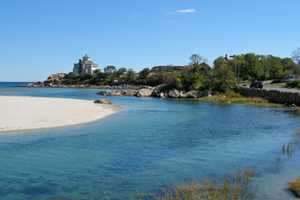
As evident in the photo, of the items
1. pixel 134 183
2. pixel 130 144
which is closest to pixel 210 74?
pixel 130 144

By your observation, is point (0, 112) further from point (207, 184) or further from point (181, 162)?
point (207, 184)

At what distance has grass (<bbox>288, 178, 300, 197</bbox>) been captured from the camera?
16.4 m

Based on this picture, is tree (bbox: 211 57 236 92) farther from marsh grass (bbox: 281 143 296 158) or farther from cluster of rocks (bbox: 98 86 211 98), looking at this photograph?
marsh grass (bbox: 281 143 296 158)

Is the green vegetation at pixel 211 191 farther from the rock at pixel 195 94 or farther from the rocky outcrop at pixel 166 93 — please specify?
the rocky outcrop at pixel 166 93

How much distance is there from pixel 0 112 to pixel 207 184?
113 feet

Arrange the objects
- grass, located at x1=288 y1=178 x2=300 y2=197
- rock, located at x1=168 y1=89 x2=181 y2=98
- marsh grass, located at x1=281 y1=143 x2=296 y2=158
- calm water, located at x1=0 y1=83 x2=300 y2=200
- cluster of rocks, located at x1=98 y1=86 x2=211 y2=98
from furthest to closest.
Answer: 1. rock, located at x1=168 y1=89 x2=181 y2=98
2. cluster of rocks, located at x1=98 y1=86 x2=211 y2=98
3. marsh grass, located at x1=281 y1=143 x2=296 y2=158
4. calm water, located at x1=0 y1=83 x2=300 y2=200
5. grass, located at x1=288 y1=178 x2=300 y2=197

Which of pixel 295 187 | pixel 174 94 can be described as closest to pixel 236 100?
pixel 174 94

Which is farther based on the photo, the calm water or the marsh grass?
the marsh grass

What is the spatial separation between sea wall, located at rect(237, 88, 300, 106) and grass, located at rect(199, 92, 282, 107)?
147 centimetres

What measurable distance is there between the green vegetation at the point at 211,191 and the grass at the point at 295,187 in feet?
5.74

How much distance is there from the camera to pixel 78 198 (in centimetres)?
1568

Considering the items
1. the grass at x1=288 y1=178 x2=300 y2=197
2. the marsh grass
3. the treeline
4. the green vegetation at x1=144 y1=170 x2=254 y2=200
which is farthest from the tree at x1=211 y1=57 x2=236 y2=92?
the green vegetation at x1=144 y1=170 x2=254 y2=200

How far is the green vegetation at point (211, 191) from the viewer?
15039 mm

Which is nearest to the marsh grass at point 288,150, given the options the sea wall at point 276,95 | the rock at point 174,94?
the sea wall at point 276,95
